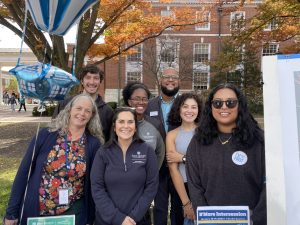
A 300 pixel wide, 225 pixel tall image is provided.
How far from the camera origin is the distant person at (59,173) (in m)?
2.90

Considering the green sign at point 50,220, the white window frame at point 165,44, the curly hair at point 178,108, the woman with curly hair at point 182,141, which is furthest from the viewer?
the white window frame at point 165,44

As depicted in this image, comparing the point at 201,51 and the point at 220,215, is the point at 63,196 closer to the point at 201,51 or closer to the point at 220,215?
the point at 220,215

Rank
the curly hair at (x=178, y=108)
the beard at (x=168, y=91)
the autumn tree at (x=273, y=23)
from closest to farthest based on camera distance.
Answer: the curly hair at (x=178, y=108) < the beard at (x=168, y=91) < the autumn tree at (x=273, y=23)

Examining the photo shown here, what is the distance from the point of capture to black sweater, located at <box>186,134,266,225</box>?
2.42 metres

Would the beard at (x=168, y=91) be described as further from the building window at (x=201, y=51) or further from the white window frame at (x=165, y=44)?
the building window at (x=201, y=51)

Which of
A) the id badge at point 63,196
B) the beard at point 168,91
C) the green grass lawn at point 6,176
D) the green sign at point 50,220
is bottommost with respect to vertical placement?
the green grass lawn at point 6,176

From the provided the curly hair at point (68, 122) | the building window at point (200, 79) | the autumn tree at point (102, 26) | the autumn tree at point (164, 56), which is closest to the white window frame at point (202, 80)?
the building window at point (200, 79)

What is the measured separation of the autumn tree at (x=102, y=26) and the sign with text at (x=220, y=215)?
27.5ft

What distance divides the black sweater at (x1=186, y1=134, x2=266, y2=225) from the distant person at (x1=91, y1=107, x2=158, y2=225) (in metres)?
0.54

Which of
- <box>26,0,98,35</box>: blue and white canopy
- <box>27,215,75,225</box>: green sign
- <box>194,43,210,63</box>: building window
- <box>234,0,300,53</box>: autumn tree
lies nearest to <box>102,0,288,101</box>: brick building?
<box>194,43,210,63</box>: building window

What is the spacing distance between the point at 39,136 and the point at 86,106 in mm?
462

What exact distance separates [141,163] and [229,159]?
781mm

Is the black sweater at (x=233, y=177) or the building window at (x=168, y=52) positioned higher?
the building window at (x=168, y=52)

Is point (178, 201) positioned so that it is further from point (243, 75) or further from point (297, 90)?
point (243, 75)
